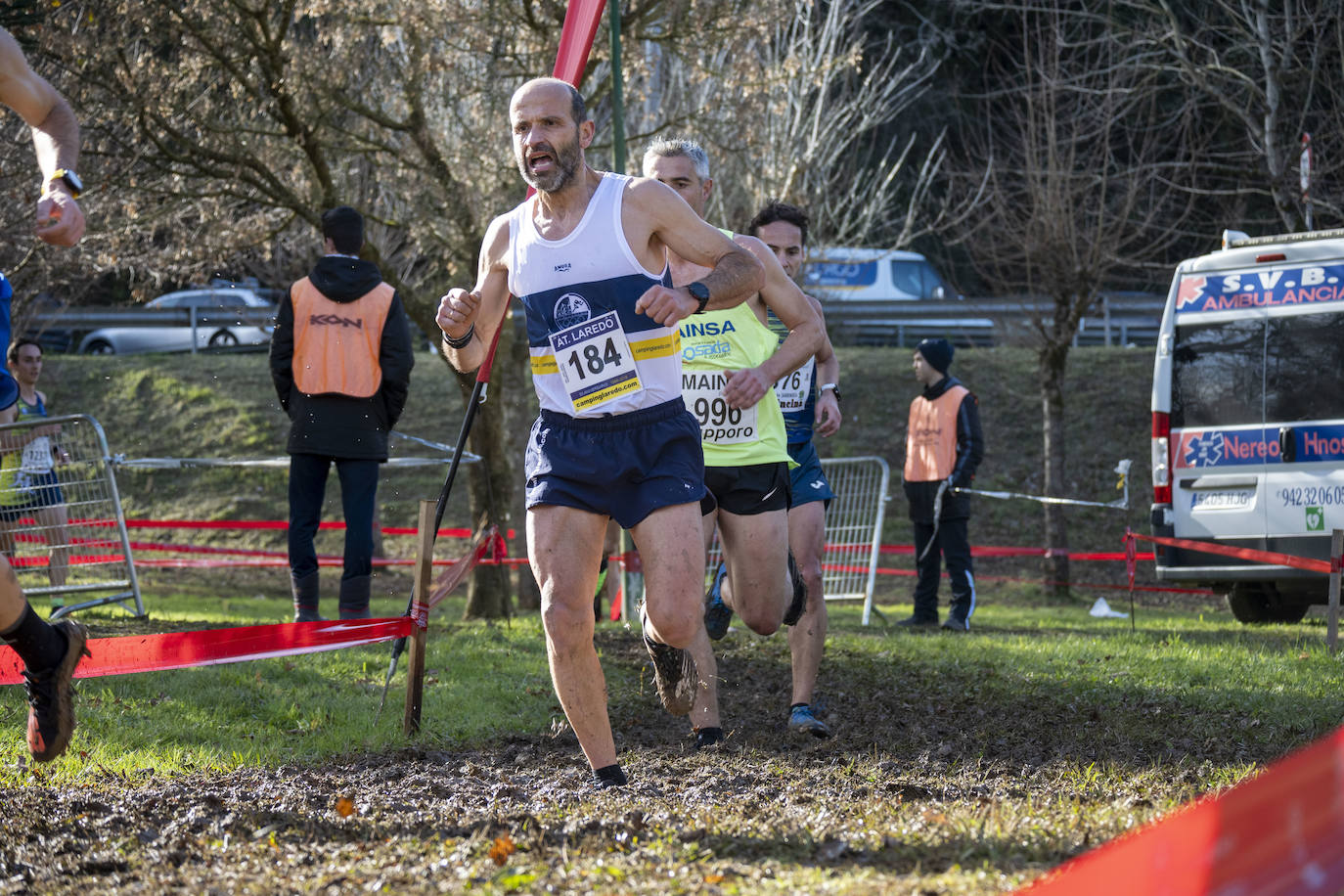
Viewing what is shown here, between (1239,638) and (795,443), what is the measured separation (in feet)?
15.8

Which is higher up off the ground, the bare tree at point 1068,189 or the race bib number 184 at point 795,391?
the bare tree at point 1068,189

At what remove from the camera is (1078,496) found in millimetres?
19609

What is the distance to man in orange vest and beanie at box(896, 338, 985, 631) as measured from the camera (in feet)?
38.5

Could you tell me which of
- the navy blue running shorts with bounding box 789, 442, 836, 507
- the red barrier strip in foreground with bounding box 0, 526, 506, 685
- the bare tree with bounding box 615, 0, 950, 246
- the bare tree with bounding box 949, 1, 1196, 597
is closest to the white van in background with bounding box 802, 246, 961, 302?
the bare tree with bounding box 615, 0, 950, 246

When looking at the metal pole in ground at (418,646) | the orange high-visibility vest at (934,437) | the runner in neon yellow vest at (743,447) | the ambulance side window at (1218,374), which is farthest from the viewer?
the orange high-visibility vest at (934,437)

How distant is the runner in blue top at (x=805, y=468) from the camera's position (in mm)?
6305

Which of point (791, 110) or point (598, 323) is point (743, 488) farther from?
point (791, 110)

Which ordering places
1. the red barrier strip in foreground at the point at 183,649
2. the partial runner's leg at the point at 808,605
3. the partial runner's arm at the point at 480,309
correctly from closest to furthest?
the partial runner's arm at the point at 480,309 → the red barrier strip in foreground at the point at 183,649 → the partial runner's leg at the point at 808,605

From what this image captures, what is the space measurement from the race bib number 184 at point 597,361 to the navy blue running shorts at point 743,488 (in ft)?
4.31

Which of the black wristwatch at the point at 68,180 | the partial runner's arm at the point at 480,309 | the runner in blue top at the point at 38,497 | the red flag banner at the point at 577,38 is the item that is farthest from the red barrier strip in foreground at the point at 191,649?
the runner in blue top at the point at 38,497

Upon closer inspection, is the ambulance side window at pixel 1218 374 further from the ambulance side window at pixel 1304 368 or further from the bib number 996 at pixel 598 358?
the bib number 996 at pixel 598 358

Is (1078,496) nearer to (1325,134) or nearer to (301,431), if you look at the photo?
(1325,134)

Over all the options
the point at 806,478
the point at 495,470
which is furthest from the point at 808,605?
the point at 495,470

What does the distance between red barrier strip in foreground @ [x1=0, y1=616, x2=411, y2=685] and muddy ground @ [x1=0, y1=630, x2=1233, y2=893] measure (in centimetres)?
47
